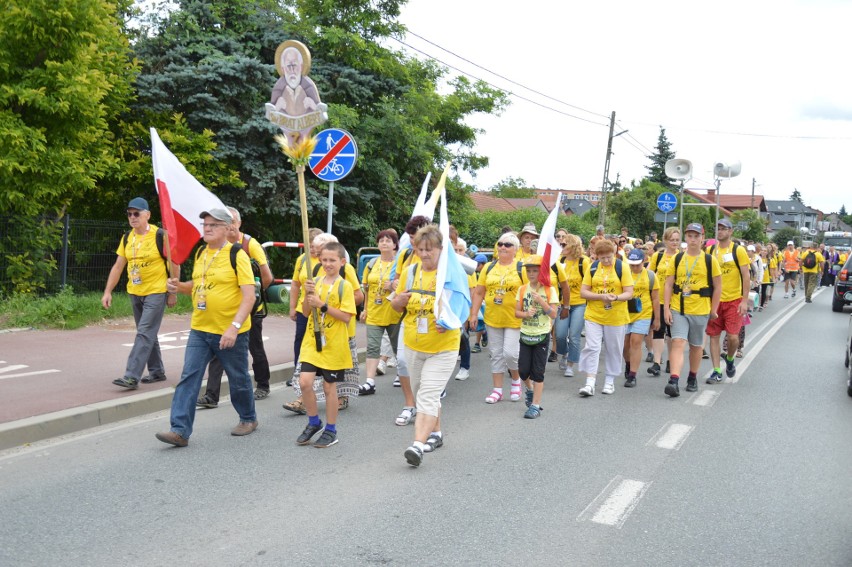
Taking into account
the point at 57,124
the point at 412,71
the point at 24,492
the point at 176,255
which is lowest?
the point at 24,492

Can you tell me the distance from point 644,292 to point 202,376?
18.7 ft

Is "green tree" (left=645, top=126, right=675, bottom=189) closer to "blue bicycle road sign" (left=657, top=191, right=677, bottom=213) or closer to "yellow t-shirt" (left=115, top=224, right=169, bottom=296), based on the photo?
"blue bicycle road sign" (left=657, top=191, right=677, bottom=213)

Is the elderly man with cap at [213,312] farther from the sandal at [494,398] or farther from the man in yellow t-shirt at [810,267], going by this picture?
the man in yellow t-shirt at [810,267]

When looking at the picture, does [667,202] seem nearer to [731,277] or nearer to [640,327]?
[731,277]

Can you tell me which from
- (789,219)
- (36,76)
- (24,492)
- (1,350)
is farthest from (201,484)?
(789,219)

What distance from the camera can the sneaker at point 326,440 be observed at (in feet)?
20.0

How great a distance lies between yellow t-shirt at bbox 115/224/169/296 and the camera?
7762mm

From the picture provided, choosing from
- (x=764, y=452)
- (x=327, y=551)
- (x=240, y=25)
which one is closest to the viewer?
(x=327, y=551)

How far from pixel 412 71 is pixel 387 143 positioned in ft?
10.3

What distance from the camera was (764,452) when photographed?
20.4 feet

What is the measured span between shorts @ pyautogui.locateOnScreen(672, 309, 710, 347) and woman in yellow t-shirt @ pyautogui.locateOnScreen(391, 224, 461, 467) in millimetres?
3972

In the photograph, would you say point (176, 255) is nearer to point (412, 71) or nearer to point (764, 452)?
point (764, 452)

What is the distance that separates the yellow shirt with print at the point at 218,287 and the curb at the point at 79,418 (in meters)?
1.33

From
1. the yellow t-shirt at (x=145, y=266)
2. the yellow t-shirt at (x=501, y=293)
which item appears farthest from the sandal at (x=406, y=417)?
the yellow t-shirt at (x=145, y=266)
